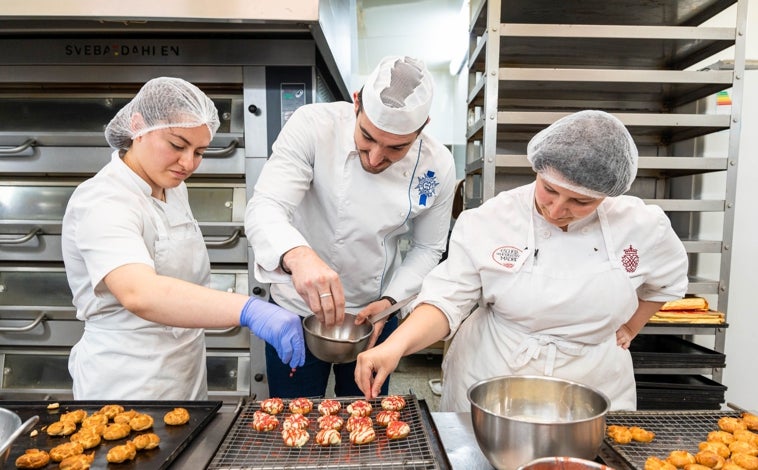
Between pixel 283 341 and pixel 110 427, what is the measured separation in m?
0.45

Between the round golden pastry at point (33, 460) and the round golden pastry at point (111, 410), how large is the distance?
183mm

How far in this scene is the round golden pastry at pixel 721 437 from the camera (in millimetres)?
1137

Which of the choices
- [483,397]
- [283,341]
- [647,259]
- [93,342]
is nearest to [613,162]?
[647,259]

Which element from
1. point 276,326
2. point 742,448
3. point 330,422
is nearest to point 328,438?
point 330,422

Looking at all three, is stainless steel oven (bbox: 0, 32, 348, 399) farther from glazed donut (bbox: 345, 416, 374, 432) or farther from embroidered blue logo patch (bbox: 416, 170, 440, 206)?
glazed donut (bbox: 345, 416, 374, 432)

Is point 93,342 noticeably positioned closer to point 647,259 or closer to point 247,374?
point 247,374

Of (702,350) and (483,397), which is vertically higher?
(483,397)

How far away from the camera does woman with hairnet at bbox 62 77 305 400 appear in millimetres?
1266

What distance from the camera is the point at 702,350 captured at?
2381 mm

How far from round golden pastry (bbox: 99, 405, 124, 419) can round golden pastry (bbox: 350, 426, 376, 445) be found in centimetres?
63

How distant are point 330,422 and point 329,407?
3.3 inches

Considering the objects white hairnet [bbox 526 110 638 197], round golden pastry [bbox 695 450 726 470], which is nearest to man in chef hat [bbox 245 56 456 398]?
white hairnet [bbox 526 110 638 197]

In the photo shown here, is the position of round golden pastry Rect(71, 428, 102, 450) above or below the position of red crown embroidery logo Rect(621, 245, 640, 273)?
below

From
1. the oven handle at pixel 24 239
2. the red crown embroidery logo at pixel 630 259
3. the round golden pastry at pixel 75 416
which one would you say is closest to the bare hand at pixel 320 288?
the round golden pastry at pixel 75 416
